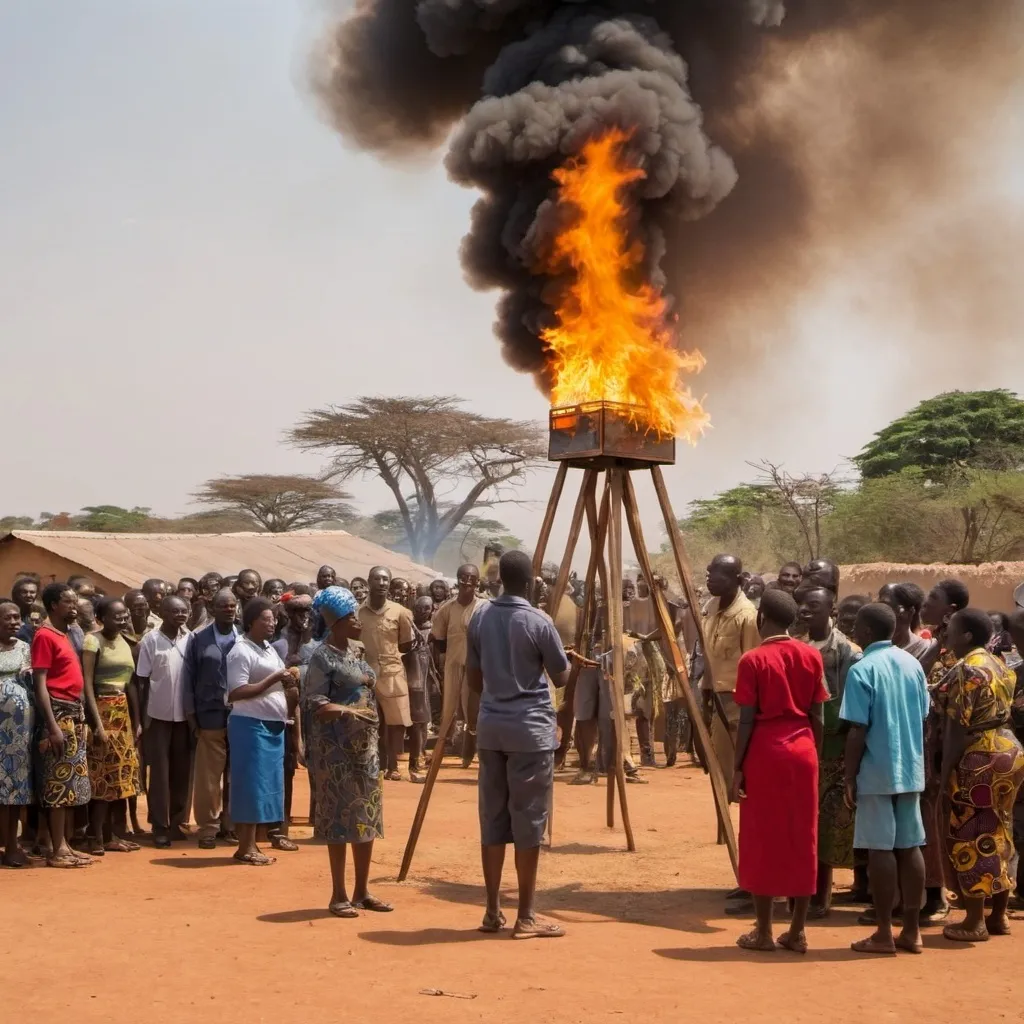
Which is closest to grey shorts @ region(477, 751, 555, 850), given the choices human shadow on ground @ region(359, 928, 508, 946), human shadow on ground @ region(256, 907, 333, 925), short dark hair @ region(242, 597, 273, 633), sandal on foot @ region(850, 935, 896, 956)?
human shadow on ground @ region(359, 928, 508, 946)

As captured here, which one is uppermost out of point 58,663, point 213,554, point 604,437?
point 213,554

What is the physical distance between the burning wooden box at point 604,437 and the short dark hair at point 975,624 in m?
2.62

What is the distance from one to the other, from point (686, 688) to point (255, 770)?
301 centimetres

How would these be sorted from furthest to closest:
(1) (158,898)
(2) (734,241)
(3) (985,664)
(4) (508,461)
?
(4) (508,461) < (2) (734,241) < (1) (158,898) < (3) (985,664)

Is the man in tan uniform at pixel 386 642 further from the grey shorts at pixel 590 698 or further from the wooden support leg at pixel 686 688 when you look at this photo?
the wooden support leg at pixel 686 688

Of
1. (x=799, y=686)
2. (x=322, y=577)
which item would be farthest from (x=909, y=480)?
(x=799, y=686)

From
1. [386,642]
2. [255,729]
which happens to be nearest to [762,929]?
[255,729]

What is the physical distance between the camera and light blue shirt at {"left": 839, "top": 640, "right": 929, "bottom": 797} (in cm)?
654

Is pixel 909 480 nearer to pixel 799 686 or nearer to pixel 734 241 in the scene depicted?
pixel 734 241

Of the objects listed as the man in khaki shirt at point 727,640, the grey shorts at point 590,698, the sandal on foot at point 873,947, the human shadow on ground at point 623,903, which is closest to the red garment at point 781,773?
the sandal on foot at point 873,947

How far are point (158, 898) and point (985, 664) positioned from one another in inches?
197

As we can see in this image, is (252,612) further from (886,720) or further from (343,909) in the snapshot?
(886,720)

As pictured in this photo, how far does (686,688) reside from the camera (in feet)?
27.0

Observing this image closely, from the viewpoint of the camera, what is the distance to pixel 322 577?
1412cm
